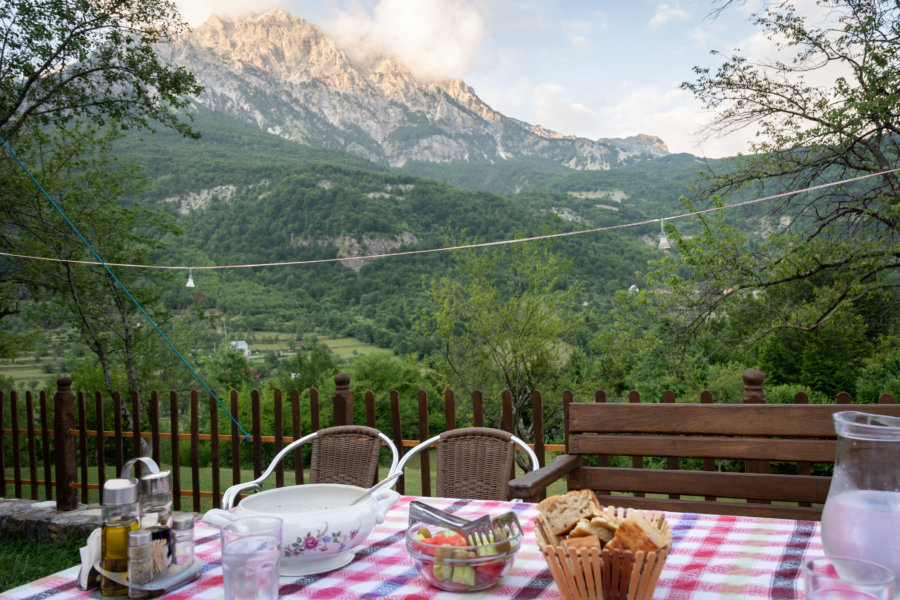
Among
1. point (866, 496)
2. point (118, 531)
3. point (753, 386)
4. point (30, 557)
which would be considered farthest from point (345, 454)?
point (30, 557)

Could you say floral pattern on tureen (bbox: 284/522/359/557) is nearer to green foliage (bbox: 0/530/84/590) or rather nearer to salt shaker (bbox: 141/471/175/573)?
salt shaker (bbox: 141/471/175/573)

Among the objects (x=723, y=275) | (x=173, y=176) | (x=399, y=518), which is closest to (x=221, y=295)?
(x=173, y=176)

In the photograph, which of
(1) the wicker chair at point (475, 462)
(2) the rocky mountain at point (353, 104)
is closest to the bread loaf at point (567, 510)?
(1) the wicker chair at point (475, 462)

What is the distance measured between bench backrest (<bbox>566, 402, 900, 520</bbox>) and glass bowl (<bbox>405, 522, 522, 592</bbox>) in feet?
3.87

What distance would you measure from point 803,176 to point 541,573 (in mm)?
7597

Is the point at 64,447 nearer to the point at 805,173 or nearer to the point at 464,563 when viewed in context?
the point at 464,563

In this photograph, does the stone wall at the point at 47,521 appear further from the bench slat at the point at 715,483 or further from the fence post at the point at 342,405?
the bench slat at the point at 715,483

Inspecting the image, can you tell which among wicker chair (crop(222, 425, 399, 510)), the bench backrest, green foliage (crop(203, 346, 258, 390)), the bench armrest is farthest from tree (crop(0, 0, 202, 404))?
green foliage (crop(203, 346, 258, 390))

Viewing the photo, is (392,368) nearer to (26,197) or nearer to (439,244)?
(26,197)

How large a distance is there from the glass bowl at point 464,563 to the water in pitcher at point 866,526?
44 cm

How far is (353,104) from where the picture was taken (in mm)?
89438

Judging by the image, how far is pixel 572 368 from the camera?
10.1 meters

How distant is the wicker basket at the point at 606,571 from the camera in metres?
0.78

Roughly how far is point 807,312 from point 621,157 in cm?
6678
